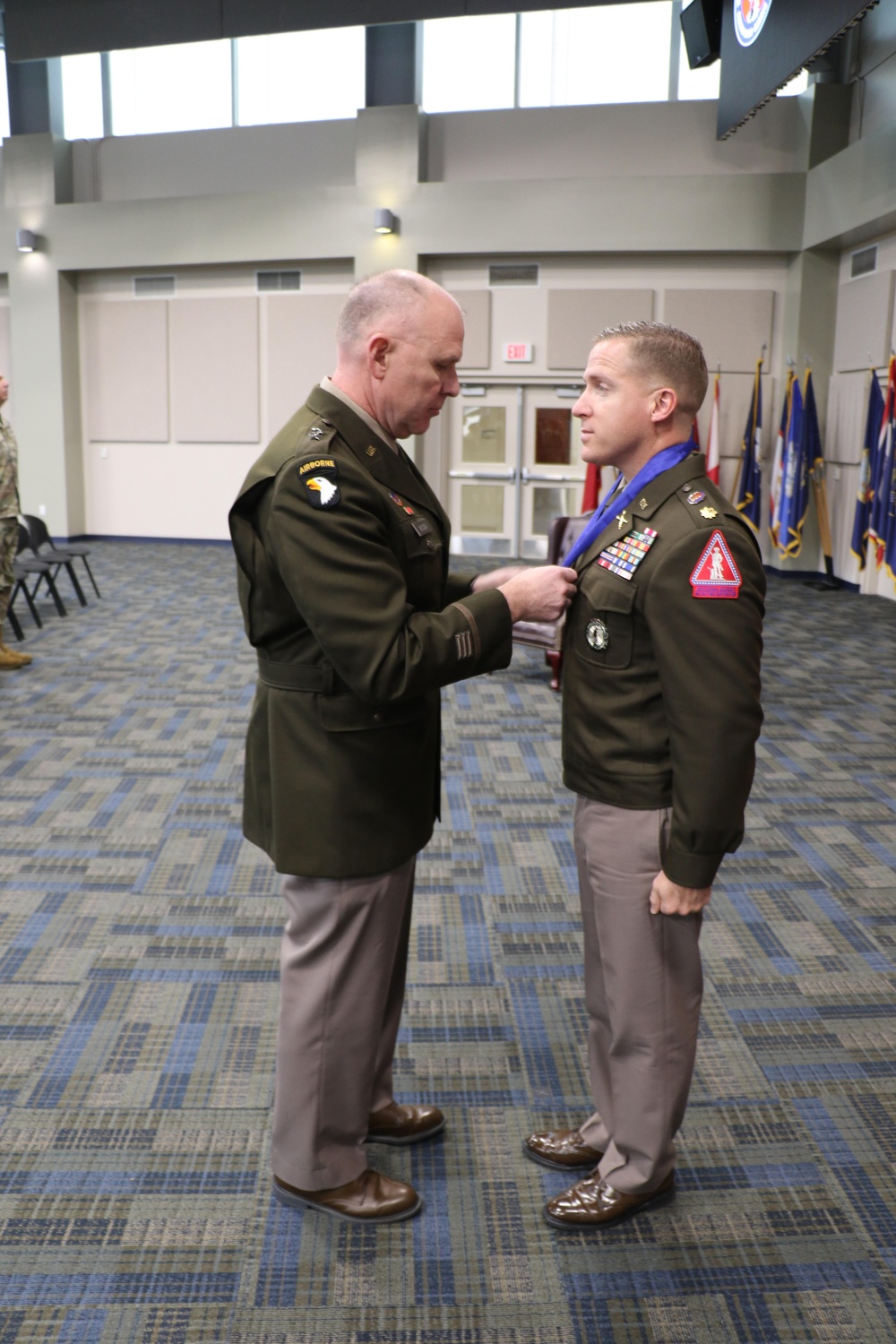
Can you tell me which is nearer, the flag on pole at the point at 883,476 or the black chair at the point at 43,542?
the black chair at the point at 43,542

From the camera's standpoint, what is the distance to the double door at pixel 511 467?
12.2m

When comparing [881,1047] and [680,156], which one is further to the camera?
[680,156]

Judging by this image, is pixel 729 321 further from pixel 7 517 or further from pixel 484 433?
pixel 7 517

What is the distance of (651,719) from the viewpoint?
1.76m

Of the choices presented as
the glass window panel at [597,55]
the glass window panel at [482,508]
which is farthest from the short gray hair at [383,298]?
the glass window panel at [597,55]

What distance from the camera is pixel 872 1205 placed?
202 cm

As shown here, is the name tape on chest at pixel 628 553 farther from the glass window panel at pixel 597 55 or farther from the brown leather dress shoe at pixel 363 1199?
the glass window panel at pixel 597 55

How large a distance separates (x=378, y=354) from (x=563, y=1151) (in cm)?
155

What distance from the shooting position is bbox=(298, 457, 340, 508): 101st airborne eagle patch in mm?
1575

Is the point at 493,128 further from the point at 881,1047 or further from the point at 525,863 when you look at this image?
the point at 881,1047

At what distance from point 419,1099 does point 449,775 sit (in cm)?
232

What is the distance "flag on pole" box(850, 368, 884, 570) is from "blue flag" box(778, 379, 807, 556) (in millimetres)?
808

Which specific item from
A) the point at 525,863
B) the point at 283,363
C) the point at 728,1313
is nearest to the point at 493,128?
the point at 283,363

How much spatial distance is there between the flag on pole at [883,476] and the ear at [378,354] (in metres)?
8.23
